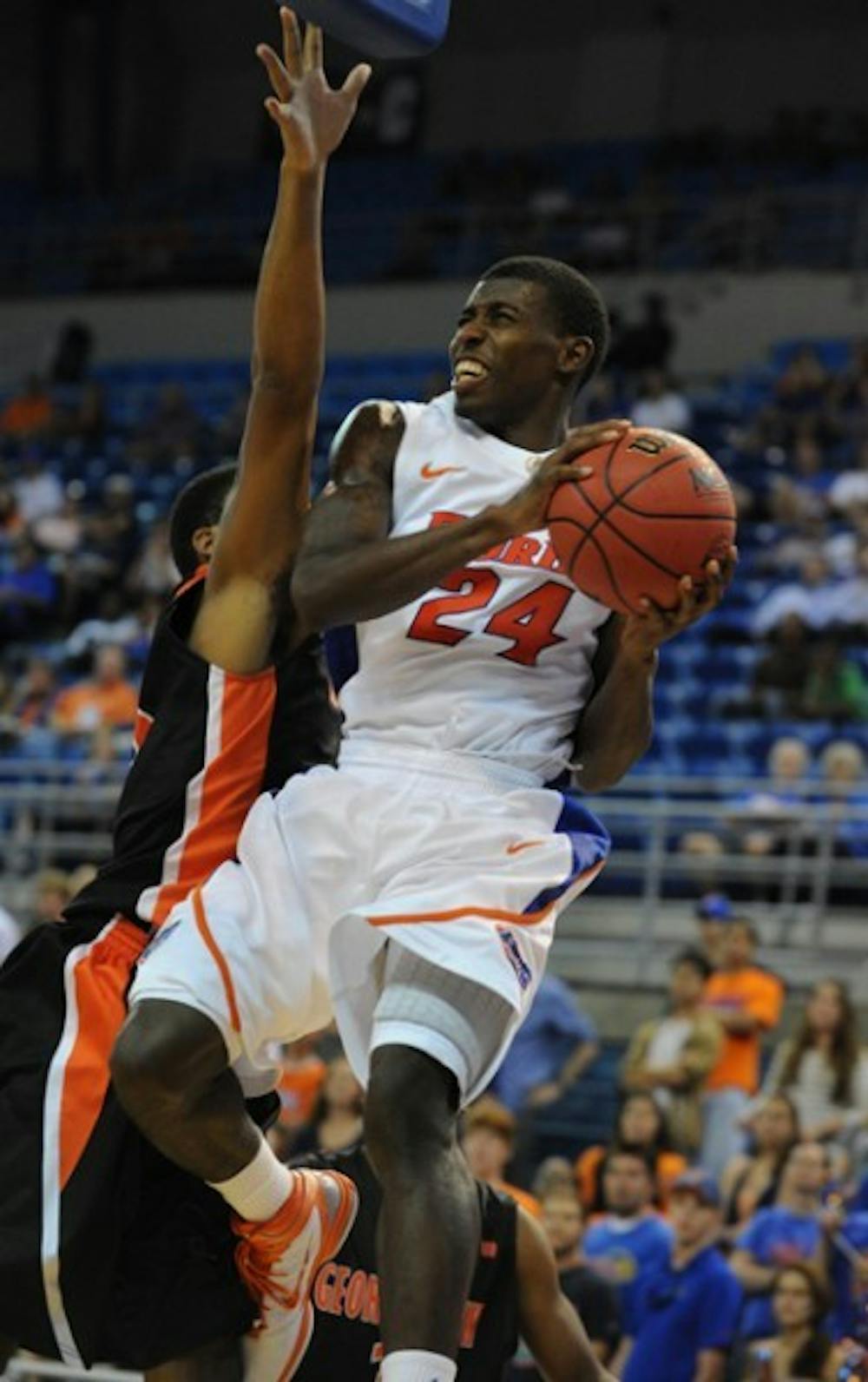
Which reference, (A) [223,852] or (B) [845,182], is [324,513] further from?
(B) [845,182]

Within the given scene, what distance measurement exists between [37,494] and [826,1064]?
10.8 metres

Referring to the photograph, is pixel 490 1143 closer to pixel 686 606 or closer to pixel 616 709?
pixel 616 709

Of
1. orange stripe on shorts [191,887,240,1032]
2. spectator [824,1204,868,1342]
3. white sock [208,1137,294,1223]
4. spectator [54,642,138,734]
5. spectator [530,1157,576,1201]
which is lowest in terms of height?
spectator [54,642,138,734]

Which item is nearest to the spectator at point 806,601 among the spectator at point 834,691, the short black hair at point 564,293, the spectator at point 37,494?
the spectator at point 834,691

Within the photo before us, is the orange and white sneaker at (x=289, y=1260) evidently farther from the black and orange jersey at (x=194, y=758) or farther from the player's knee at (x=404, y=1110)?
the player's knee at (x=404, y=1110)

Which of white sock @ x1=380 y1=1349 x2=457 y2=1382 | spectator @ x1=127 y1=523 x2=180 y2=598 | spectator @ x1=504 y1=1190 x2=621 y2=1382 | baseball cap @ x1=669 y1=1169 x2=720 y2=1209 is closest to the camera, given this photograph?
white sock @ x1=380 y1=1349 x2=457 y2=1382

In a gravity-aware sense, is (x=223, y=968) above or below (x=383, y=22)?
below

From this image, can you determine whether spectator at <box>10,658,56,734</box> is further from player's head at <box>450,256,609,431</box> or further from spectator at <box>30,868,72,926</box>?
player's head at <box>450,256,609,431</box>

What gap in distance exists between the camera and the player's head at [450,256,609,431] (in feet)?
16.5

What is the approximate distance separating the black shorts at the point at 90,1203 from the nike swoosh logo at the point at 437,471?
115 cm

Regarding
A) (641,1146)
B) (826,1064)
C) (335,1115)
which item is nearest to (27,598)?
(335,1115)

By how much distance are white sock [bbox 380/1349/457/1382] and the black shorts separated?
1000 millimetres

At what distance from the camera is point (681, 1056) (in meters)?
10.3

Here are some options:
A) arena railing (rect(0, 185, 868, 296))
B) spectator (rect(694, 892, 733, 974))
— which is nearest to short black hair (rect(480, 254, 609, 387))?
spectator (rect(694, 892, 733, 974))
